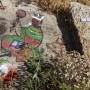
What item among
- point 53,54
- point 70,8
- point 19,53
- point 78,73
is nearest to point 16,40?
point 19,53

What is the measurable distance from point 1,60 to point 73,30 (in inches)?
54.6

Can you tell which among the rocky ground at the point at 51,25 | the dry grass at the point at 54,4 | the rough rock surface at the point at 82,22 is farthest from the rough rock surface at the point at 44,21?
the rough rock surface at the point at 82,22

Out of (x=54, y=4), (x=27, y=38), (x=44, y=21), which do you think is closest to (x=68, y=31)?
(x=44, y=21)

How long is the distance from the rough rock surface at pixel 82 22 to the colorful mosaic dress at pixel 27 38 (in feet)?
2.23

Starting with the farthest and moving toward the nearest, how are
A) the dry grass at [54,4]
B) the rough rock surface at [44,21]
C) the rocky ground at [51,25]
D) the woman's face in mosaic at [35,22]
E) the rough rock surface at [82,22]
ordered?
the dry grass at [54,4], the woman's face in mosaic at [35,22], the rough rock surface at [44,21], the rocky ground at [51,25], the rough rock surface at [82,22]

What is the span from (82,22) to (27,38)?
100cm

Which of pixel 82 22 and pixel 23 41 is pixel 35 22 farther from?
pixel 82 22

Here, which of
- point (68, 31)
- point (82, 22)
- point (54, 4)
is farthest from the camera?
point (54, 4)

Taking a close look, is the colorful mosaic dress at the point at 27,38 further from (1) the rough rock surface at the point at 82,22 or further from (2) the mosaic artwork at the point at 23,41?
(1) the rough rock surface at the point at 82,22

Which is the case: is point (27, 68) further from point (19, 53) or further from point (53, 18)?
point (53, 18)

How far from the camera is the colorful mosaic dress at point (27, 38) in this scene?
247 inches

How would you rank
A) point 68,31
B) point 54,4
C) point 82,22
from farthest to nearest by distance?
point 54,4
point 68,31
point 82,22

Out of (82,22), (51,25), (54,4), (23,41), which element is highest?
(54,4)

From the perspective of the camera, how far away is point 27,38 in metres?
6.44
